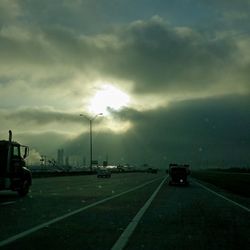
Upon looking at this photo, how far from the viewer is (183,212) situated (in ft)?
64.8

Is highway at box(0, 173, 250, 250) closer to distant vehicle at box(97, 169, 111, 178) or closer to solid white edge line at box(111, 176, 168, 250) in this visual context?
solid white edge line at box(111, 176, 168, 250)

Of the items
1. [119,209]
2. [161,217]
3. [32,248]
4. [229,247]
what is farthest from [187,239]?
[119,209]

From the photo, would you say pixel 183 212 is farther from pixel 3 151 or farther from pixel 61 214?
pixel 3 151

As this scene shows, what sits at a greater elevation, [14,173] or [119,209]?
[14,173]

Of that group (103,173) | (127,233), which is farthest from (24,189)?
(103,173)

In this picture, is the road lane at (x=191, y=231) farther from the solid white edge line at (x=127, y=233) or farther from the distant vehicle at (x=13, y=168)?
the distant vehicle at (x=13, y=168)

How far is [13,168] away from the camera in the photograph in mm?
27969

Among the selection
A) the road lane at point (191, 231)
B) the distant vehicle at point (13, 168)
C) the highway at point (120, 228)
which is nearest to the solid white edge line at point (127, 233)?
the highway at point (120, 228)

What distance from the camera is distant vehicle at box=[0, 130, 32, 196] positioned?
2702cm

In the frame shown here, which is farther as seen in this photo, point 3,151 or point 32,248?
point 3,151

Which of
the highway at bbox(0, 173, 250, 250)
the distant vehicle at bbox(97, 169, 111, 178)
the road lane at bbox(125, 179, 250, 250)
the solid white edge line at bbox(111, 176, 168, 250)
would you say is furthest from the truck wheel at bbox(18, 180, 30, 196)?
the distant vehicle at bbox(97, 169, 111, 178)

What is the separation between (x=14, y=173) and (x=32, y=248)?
18.0 meters

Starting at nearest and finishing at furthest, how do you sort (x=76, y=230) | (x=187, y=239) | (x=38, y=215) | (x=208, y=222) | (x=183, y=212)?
(x=187, y=239) → (x=76, y=230) → (x=208, y=222) → (x=38, y=215) → (x=183, y=212)

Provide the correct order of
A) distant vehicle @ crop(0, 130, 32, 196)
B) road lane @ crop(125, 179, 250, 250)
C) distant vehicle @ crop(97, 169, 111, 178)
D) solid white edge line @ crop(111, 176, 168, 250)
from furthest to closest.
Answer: distant vehicle @ crop(97, 169, 111, 178)
distant vehicle @ crop(0, 130, 32, 196)
road lane @ crop(125, 179, 250, 250)
solid white edge line @ crop(111, 176, 168, 250)
